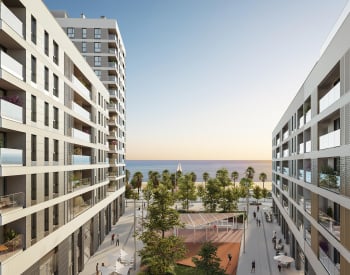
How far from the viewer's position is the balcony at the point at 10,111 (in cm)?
1548

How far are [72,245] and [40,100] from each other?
1378 cm

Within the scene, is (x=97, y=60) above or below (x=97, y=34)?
below

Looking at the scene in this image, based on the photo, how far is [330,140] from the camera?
17.9 meters

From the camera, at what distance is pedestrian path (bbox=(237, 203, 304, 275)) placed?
98.8ft

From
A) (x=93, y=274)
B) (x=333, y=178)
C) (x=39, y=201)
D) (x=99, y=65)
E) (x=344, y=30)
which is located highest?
(x=99, y=65)

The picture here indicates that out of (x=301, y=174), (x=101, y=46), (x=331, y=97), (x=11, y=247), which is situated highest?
(x=101, y=46)

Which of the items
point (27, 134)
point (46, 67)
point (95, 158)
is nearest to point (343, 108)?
point (27, 134)

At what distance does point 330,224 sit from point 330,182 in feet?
7.95

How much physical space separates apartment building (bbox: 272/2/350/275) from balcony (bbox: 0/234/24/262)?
54.6 ft

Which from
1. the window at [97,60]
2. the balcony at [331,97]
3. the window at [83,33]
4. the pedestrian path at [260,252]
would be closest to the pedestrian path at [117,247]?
the pedestrian path at [260,252]

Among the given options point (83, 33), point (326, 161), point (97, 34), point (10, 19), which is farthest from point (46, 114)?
point (83, 33)

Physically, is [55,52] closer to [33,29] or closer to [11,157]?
[33,29]

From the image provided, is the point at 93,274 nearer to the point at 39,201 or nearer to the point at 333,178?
the point at 39,201

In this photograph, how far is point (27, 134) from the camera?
1819cm
